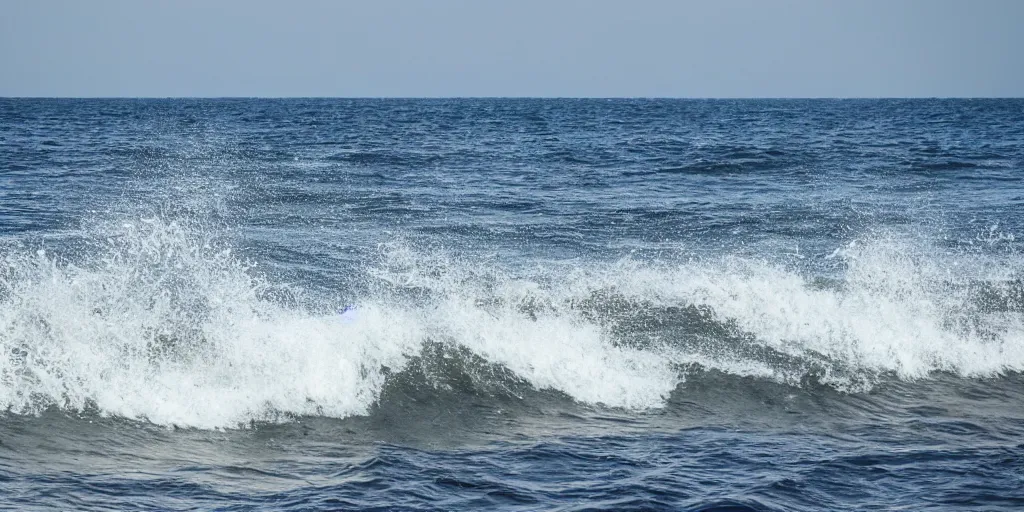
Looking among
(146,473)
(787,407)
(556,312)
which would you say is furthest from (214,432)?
(787,407)

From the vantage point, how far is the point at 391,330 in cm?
922

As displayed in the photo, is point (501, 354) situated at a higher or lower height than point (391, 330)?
lower

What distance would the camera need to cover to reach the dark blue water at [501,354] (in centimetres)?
641

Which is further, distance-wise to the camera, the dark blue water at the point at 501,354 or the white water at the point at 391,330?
the white water at the point at 391,330

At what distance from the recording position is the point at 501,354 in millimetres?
9195

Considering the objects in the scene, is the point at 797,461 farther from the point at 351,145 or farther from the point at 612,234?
the point at 351,145

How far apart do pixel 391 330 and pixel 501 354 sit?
1044mm

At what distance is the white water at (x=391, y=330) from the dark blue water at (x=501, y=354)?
0.03 meters

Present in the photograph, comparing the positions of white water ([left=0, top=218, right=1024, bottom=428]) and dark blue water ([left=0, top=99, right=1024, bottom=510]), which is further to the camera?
white water ([left=0, top=218, right=1024, bottom=428])

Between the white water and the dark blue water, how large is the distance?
1.2 inches

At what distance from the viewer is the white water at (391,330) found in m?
8.03

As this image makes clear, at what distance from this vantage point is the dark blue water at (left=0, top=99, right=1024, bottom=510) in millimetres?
6406

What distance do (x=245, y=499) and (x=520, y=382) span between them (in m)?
3.32

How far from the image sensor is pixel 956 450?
708 cm
